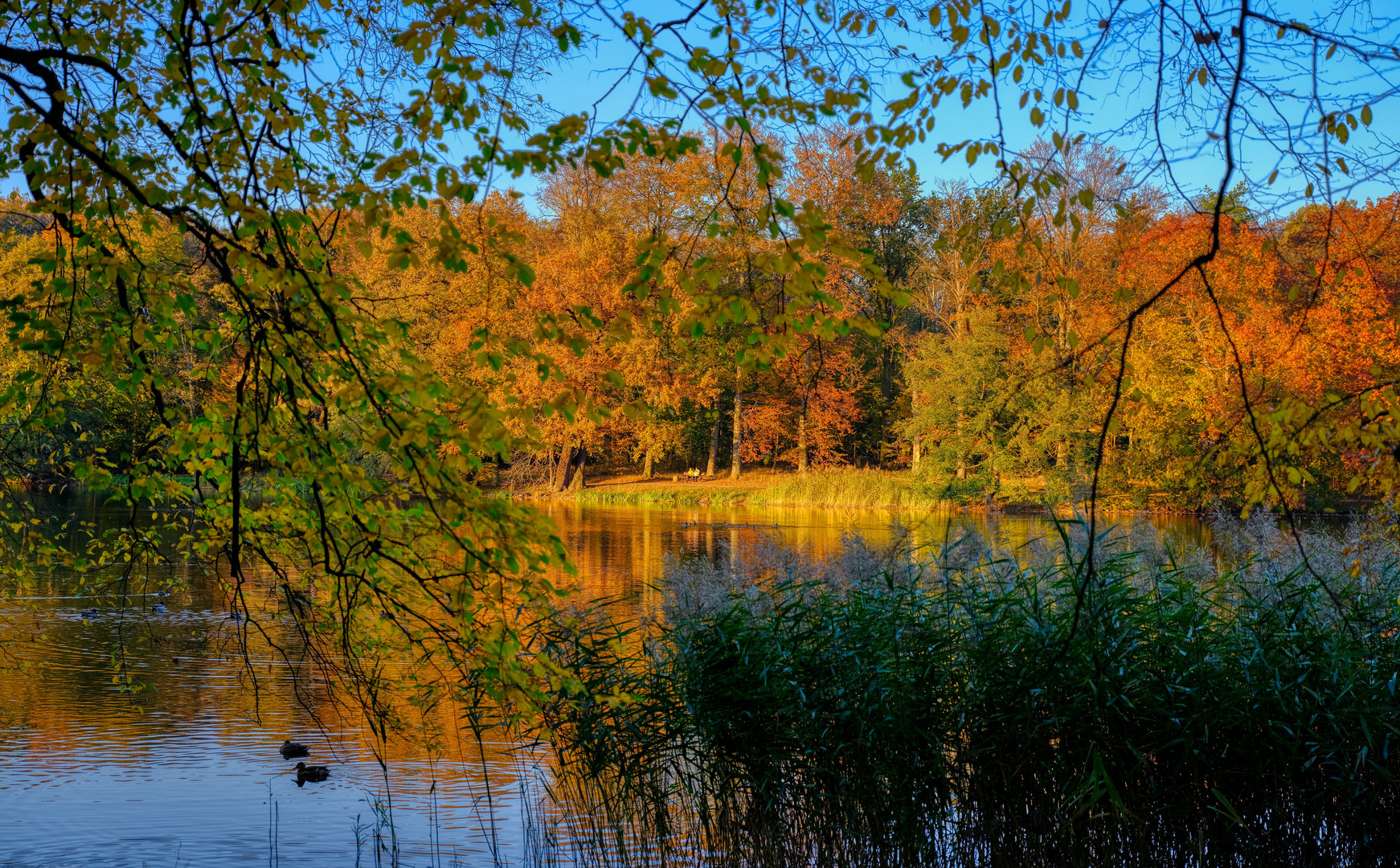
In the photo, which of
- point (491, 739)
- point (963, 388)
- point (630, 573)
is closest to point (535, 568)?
point (491, 739)

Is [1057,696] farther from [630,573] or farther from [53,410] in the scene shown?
[630,573]

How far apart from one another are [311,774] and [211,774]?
71 cm

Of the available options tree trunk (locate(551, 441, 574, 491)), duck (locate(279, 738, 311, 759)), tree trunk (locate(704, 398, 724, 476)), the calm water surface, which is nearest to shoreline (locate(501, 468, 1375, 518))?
tree trunk (locate(551, 441, 574, 491))

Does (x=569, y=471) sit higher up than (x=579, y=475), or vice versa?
(x=569, y=471)

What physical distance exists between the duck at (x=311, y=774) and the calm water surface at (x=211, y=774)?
7 centimetres

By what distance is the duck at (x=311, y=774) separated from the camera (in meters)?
6.50

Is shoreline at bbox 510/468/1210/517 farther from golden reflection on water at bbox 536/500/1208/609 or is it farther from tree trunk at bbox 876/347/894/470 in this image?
tree trunk at bbox 876/347/894/470

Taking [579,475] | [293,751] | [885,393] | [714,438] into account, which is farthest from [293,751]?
[885,393]

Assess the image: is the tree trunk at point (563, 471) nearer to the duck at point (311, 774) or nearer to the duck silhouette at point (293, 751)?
the duck silhouette at point (293, 751)

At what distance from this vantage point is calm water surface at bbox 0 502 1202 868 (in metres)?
5.49

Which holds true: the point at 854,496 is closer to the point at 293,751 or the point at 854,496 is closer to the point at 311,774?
the point at 293,751

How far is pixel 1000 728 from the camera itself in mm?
4695

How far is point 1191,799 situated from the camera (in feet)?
14.4

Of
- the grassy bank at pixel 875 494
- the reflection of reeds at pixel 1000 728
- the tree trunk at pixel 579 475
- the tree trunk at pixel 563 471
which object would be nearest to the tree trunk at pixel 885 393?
the grassy bank at pixel 875 494
